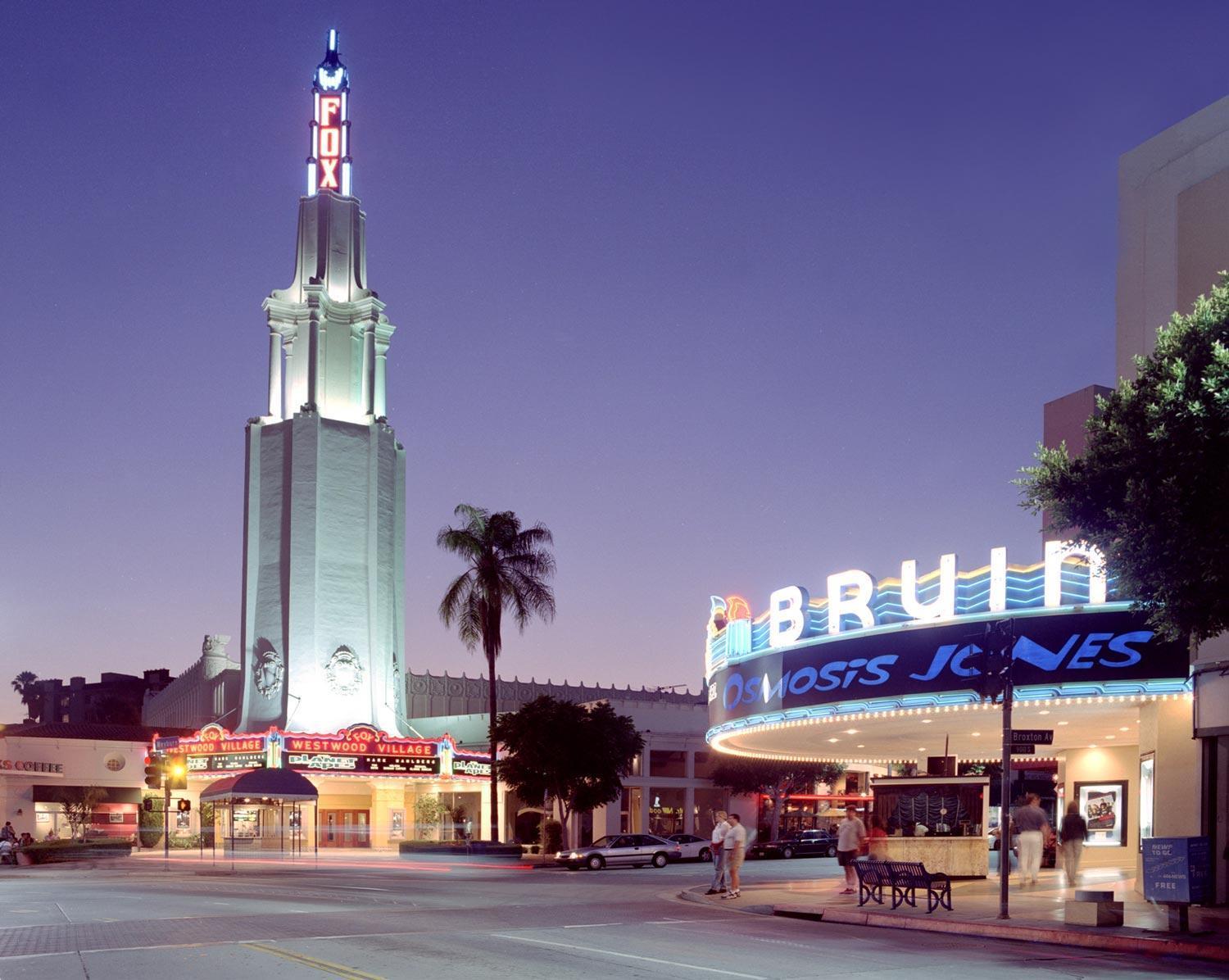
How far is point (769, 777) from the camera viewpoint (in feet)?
239

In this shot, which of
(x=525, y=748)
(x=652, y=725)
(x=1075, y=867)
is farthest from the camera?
(x=652, y=725)

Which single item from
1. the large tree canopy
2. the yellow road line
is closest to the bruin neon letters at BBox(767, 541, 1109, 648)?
the yellow road line

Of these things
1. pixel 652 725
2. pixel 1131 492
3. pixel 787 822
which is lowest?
pixel 787 822

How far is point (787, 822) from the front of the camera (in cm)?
8319

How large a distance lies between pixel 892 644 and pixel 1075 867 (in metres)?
5.95

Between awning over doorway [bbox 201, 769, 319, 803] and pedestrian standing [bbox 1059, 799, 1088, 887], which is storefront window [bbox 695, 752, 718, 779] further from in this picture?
pedestrian standing [bbox 1059, 799, 1088, 887]

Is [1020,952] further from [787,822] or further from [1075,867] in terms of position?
[787,822]

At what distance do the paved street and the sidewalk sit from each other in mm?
758

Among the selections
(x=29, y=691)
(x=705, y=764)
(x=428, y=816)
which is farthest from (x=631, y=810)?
(x=29, y=691)

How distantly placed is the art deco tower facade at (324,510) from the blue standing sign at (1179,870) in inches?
2263

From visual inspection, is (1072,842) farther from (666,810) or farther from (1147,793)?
(666,810)

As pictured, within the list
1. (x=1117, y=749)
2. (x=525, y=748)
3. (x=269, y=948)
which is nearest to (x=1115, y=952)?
(x=269, y=948)

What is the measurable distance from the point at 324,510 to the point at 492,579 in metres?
19.1

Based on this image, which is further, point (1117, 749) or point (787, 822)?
point (787, 822)
